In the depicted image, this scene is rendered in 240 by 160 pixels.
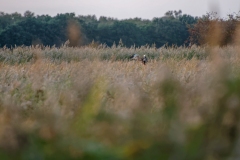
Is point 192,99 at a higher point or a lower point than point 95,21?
higher

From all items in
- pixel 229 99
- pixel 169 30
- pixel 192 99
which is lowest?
pixel 169 30

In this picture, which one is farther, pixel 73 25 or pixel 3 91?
pixel 3 91

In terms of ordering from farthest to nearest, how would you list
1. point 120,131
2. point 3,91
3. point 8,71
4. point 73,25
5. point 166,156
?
point 8,71 → point 3,91 → point 73,25 → point 120,131 → point 166,156

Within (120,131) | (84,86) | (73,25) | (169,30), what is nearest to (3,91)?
(73,25)

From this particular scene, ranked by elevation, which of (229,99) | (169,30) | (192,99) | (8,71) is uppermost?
(229,99)

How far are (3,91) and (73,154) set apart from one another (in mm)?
4351

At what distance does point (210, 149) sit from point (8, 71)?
6626mm

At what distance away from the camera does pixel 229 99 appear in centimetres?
152

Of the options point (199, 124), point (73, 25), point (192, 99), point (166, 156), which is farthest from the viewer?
point (73, 25)

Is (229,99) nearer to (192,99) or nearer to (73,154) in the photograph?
(192,99)

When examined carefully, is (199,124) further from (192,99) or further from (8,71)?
(8,71)

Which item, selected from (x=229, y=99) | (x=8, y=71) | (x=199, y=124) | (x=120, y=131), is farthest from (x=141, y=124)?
(x=8, y=71)

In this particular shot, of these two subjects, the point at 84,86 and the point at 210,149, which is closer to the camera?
the point at 210,149

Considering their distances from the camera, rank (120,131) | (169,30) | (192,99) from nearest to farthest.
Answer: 1. (120,131)
2. (192,99)
3. (169,30)
